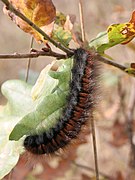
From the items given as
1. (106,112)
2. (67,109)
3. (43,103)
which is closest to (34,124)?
(43,103)

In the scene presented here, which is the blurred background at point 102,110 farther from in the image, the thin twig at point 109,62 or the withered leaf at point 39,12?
the withered leaf at point 39,12

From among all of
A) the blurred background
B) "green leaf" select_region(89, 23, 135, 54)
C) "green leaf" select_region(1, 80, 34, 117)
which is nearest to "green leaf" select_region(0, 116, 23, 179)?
"green leaf" select_region(1, 80, 34, 117)

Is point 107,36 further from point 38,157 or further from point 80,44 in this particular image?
point 38,157

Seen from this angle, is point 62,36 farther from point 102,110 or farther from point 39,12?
point 102,110

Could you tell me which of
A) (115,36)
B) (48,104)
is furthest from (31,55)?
(115,36)

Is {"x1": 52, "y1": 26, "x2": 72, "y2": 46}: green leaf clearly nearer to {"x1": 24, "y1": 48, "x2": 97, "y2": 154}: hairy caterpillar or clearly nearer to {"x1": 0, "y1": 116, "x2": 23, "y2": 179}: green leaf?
{"x1": 24, "y1": 48, "x2": 97, "y2": 154}: hairy caterpillar

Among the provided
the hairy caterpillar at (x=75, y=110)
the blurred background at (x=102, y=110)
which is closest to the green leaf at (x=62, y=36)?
the hairy caterpillar at (x=75, y=110)

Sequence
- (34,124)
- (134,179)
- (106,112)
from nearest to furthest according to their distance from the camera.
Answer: (34,124) < (134,179) < (106,112)
